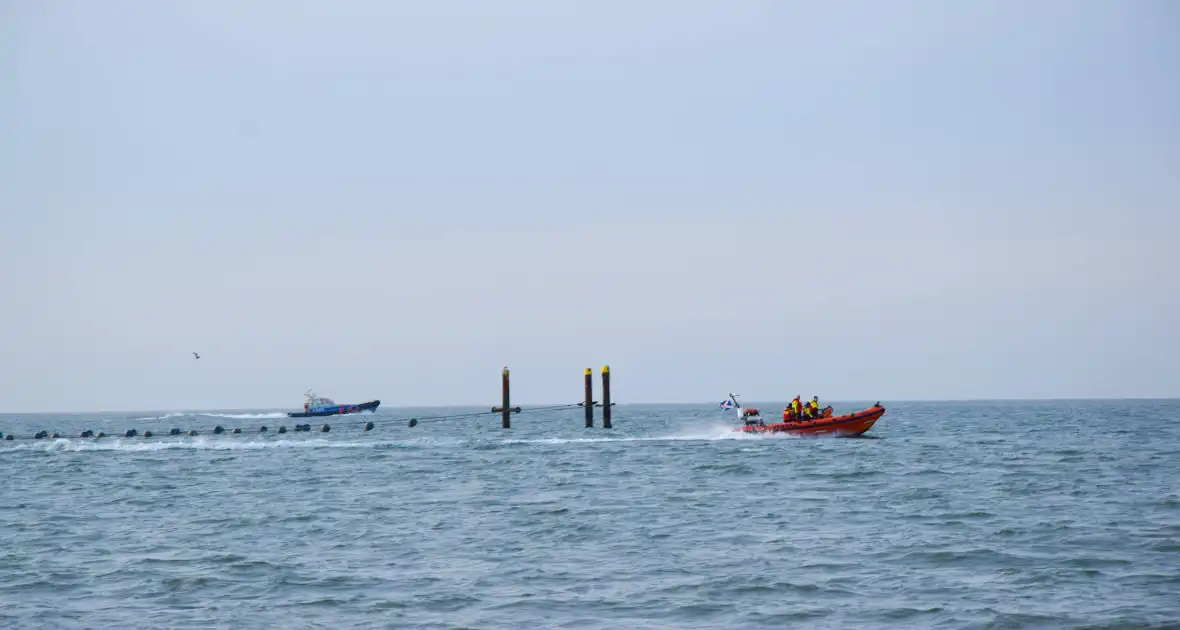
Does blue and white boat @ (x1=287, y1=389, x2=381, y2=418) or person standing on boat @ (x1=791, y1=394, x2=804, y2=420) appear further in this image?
blue and white boat @ (x1=287, y1=389, x2=381, y2=418)

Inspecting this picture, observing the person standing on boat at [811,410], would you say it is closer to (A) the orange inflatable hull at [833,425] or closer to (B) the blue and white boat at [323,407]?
(A) the orange inflatable hull at [833,425]

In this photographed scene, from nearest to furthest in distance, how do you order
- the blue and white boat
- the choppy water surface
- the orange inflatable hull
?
1. the choppy water surface
2. the orange inflatable hull
3. the blue and white boat

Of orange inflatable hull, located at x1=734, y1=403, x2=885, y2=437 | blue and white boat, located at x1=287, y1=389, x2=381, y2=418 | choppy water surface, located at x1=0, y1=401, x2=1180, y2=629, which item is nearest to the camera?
choppy water surface, located at x1=0, y1=401, x2=1180, y2=629

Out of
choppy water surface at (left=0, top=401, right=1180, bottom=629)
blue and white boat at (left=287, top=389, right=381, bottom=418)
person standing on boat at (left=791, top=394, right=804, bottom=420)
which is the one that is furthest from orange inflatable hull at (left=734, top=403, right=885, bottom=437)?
blue and white boat at (left=287, top=389, right=381, bottom=418)

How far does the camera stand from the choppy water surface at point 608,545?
17.8 metres

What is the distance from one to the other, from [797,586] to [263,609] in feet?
28.8

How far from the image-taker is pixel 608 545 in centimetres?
2389

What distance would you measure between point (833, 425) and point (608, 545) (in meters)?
34.3

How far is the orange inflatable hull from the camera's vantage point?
183 ft

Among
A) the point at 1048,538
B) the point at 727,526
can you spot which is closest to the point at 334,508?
the point at 727,526

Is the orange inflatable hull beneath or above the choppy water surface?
above

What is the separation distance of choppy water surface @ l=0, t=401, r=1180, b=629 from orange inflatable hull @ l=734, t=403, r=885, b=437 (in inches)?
335

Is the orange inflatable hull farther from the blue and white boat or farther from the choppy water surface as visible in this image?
the blue and white boat

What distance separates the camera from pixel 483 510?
3033 cm
